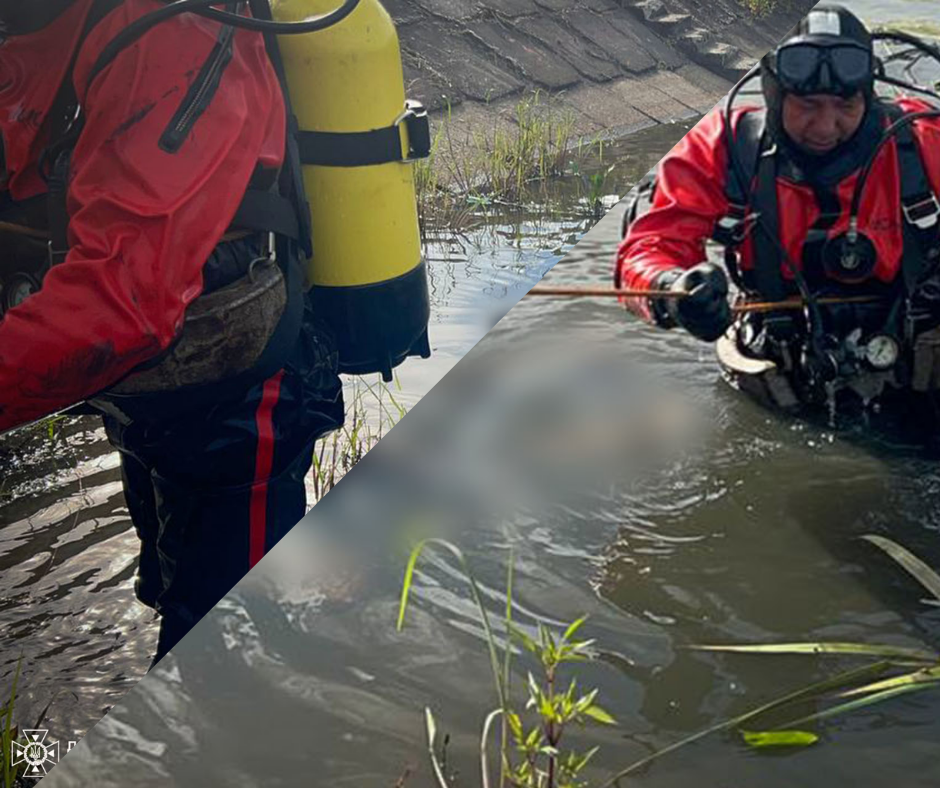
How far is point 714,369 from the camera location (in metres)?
4.81

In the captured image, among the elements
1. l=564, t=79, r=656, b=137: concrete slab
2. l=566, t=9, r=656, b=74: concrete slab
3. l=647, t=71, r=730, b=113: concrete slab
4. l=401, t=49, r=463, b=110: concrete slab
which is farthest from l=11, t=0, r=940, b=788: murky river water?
l=566, t=9, r=656, b=74: concrete slab

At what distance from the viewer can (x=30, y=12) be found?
239 cm

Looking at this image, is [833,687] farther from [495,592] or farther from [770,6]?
[770,6]

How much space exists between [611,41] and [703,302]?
7.90 m

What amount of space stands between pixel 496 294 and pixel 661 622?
2.73m

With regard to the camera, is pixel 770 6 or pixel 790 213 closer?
pixel 790 213

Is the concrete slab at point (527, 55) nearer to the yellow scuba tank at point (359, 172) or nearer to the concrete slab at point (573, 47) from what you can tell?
the concrete slab at point (573, 47)

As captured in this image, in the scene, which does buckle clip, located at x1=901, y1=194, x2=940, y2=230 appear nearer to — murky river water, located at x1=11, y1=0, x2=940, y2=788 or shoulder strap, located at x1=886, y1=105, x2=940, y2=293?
shoulder strap, located at x1=886, y1=105, x2=940, y2=293

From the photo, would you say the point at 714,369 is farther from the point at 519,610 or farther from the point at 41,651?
the point at 41,651

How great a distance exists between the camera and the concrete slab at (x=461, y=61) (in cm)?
845

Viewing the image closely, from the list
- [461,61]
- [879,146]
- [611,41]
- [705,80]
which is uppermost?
[879,146]

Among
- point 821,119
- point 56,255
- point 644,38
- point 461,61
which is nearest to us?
point 56,255

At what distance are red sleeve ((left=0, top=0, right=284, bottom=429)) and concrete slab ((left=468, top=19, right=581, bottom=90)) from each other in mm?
7068

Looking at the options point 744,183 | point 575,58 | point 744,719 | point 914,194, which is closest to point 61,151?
point 744,719
